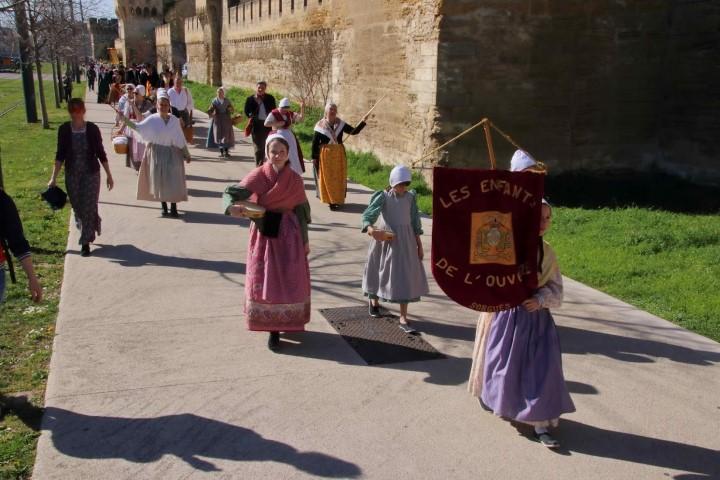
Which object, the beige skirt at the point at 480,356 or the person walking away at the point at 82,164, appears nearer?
the beige skirt at the point at 480,356

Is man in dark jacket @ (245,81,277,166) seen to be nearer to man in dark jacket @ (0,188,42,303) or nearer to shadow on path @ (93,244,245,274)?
shadow on path @ (93,244,245,274)

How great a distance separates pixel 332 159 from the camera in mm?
11406

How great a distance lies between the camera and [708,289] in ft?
24.9

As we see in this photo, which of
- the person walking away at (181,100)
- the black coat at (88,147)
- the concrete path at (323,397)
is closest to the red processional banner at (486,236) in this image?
Result: the concrete path at (323,397)

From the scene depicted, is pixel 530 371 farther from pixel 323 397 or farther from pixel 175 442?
pixel 175 442

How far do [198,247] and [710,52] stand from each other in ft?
30.9

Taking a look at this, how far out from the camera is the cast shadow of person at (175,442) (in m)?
4.23

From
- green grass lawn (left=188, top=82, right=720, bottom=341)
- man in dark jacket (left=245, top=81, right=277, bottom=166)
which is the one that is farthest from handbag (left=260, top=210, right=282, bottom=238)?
man in dark jacket (left=245, top=81, right=277, bottom=166)

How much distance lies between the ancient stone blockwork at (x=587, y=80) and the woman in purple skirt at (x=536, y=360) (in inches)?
321

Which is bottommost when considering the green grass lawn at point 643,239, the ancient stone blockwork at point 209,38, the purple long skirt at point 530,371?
the green grass lawn at point 643,239

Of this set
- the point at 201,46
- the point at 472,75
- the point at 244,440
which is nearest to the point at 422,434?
the point at 244,440

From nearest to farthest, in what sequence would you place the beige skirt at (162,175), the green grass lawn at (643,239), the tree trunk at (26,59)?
the green grass lawn at (643,239), the beige skirt at (162,175), the tree trunk at (26,59)

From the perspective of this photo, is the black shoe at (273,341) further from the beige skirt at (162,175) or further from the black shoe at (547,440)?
the beige skirt at (162,175)

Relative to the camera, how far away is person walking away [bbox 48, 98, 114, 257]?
835 cm
